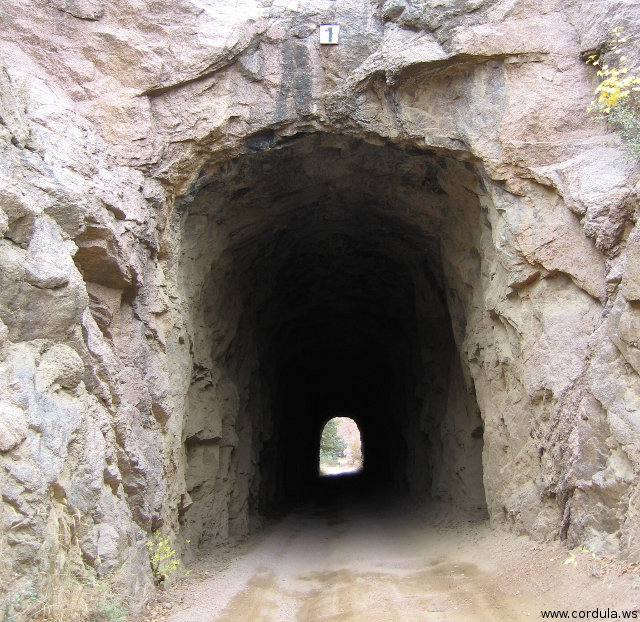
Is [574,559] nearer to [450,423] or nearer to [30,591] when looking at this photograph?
[30,591]

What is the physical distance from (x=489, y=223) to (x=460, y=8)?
3.42m

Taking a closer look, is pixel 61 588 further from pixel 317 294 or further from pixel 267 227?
pixel 317 294

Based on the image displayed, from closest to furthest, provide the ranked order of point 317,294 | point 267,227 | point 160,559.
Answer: point 160,559
point 267,227
point 317,294

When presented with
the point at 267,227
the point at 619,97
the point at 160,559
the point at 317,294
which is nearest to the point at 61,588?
the point at 160,559

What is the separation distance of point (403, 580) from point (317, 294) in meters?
10.0

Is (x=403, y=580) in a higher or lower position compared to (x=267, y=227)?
lower

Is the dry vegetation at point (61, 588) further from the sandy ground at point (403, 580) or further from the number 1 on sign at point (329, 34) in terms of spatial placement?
the number 1 on sign at point (329, 34)

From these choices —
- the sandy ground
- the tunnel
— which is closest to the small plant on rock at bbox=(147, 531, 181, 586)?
the sandy ground

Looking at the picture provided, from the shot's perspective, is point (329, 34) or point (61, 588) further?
point (329, 34)

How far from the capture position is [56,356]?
6.40m

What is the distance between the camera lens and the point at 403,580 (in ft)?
28.0

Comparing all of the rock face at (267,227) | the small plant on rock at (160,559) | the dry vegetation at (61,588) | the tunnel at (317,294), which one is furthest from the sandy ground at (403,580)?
the tunnel at (317,294)

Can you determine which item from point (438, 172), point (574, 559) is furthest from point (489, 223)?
point (574, 559)

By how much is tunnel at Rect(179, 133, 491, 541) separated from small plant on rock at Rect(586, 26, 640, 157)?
84.3 inches
